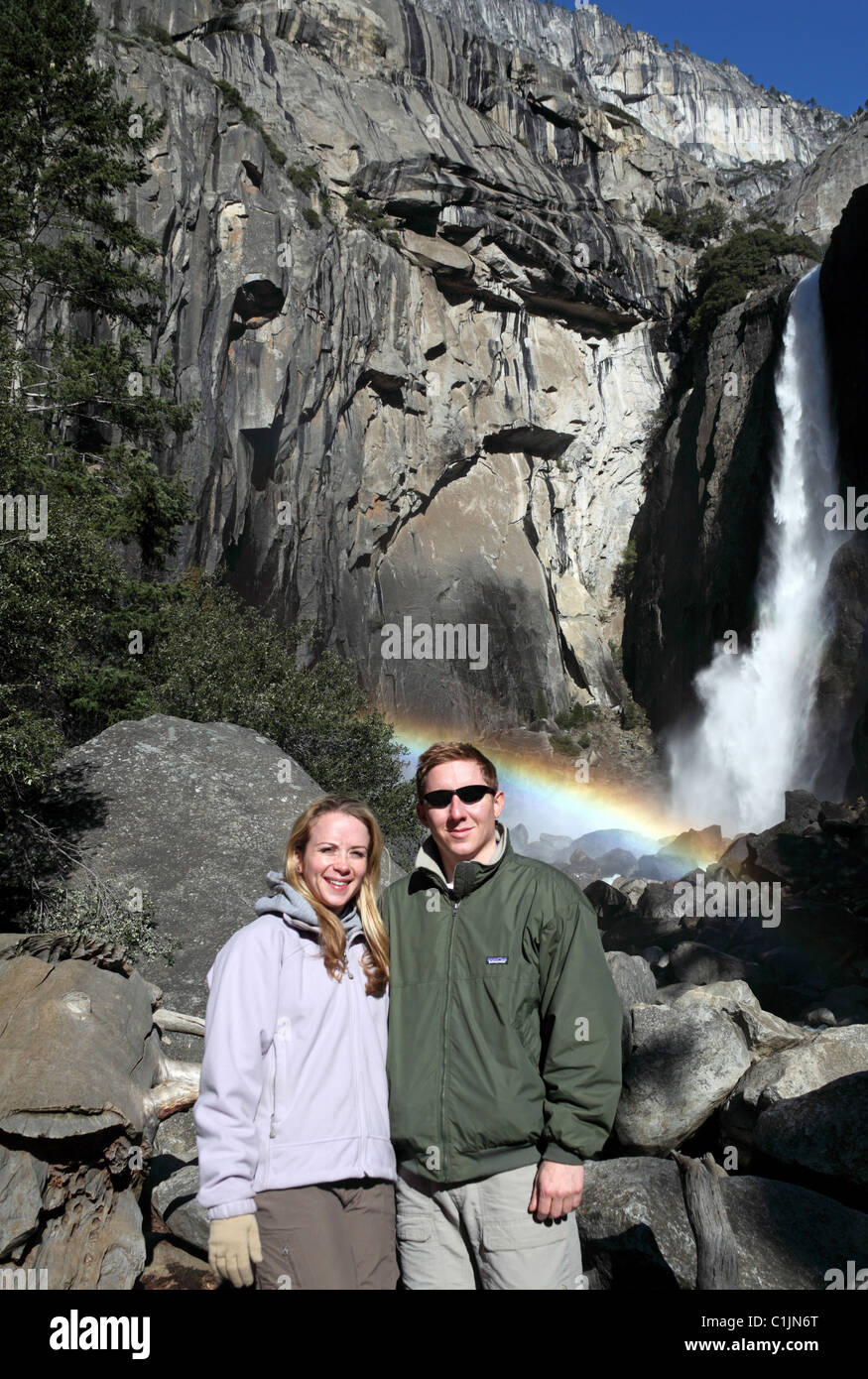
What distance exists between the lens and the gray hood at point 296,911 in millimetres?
3051

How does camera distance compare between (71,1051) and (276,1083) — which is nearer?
(276,1083)

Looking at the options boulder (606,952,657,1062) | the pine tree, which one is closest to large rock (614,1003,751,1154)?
boulder (606,952,657,1062)

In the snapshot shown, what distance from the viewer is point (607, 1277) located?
5.38 metres

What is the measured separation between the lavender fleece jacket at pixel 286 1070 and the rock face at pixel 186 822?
6923mm

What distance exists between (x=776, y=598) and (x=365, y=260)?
2394 cm

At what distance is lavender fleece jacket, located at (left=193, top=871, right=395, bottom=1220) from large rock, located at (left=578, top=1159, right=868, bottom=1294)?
3288 mm

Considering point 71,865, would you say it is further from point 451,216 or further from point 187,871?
point 451,216

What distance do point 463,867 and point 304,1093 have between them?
0.89 m

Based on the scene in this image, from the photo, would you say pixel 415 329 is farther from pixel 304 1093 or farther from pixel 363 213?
pixel 304 1093

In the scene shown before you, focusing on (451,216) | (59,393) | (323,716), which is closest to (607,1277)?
(59,393)

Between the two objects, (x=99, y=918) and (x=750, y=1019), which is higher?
(x=99, y=918)

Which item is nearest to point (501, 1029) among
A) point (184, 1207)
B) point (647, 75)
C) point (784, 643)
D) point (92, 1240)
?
point (92, 1240)

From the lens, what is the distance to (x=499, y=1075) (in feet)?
9.63

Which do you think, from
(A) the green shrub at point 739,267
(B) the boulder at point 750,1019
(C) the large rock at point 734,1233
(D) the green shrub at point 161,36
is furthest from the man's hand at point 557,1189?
(A) the green shrub at point 739,267
